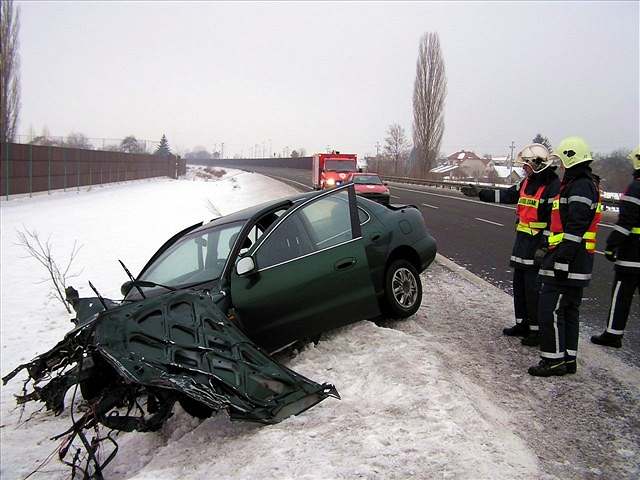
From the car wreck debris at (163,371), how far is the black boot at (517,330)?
245cm

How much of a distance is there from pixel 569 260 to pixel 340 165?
1848 cm

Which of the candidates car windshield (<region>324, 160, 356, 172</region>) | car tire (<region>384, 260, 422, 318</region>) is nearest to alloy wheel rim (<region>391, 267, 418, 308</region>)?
car tire (<region>384, 260, 422, 318</region>)

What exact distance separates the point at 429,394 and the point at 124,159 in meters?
40.1

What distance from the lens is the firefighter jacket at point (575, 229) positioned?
4.11 m

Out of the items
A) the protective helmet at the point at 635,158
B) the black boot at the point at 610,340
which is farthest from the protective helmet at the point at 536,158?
the black boot at the point at 610,340

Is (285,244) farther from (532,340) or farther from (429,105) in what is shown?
(429,105)

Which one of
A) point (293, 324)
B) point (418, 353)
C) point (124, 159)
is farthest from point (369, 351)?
point (124, 159)

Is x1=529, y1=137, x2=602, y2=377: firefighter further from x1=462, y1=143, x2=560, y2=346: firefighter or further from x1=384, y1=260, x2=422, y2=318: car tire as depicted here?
x1=384, y1=260, x2=422, y2=318: car tire

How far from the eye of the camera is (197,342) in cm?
339

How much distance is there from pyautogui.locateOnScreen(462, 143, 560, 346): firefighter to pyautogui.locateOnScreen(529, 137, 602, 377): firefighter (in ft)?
1.79

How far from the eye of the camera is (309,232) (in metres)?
4.62

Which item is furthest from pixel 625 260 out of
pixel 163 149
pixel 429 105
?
pixel 163 149

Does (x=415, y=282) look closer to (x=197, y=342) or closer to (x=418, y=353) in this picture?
(x=418, y=353)

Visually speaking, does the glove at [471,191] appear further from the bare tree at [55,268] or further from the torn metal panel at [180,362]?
the bare tree at [55,268]
